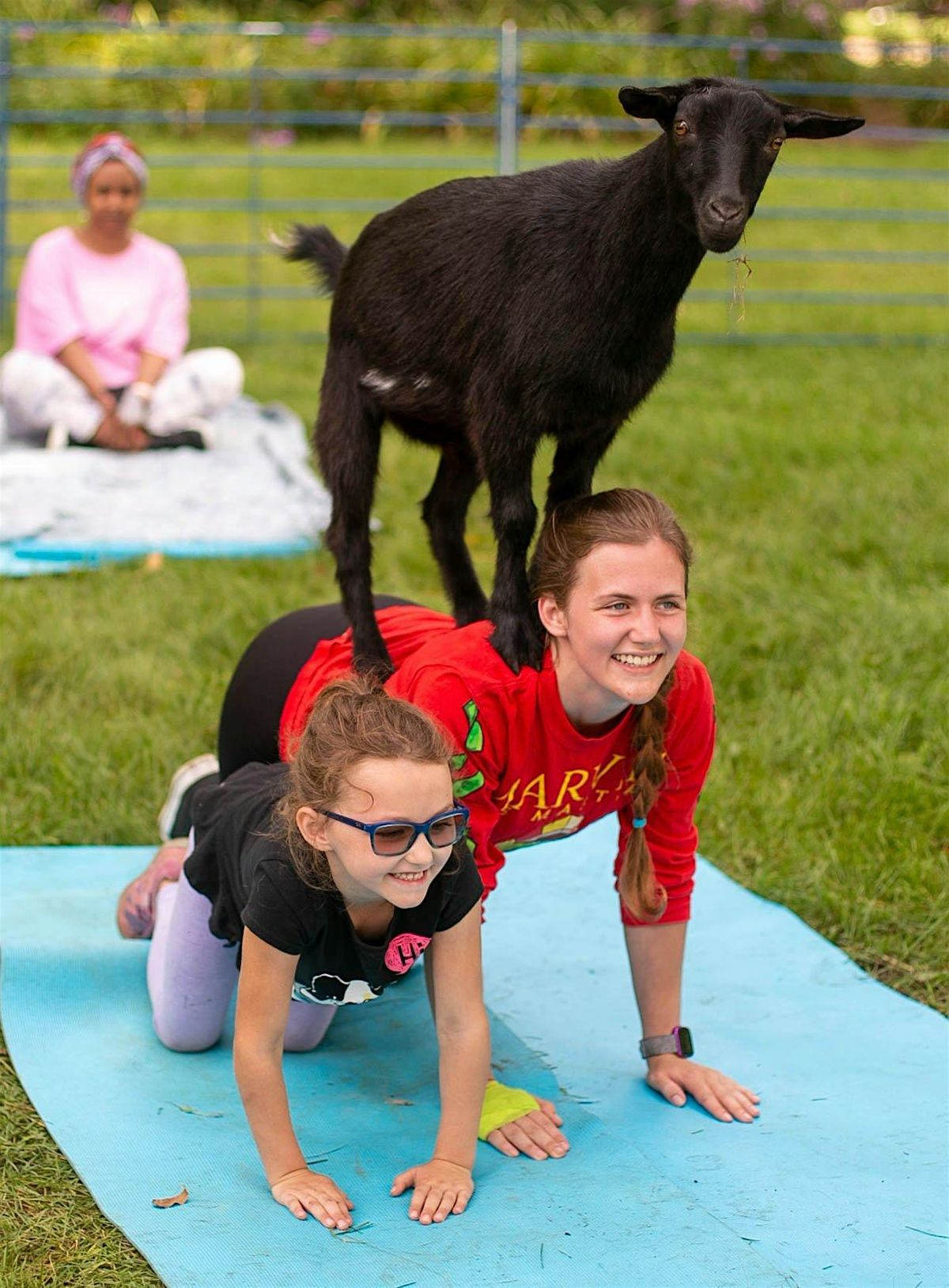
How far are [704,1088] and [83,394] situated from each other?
4612 millimetres

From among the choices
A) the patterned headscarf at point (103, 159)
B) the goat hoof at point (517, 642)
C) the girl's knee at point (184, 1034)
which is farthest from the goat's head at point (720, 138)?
the patterned headscarf at point (103, 159)

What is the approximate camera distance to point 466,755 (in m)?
2.59

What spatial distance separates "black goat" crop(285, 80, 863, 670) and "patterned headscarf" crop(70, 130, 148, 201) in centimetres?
421

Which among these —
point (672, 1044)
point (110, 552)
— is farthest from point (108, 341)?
point (672, 1044)

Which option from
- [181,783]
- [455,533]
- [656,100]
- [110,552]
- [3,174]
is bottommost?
[110,552]

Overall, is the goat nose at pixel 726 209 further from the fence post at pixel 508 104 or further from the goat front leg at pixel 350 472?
the fence post at pixel 508 104

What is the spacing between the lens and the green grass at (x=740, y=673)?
3471 millimetres

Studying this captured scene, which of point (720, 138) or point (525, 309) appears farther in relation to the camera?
point (525, 309)

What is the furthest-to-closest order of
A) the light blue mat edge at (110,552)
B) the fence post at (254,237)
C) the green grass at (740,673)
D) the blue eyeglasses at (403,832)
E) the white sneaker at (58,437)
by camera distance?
1. the fence post at (254,237)
2. the white sneaker at (58,437)
3. the light blue mat edge at (110,552)
4. the green grass at (740,673)
5. the blue eyeglasses at (403,832)

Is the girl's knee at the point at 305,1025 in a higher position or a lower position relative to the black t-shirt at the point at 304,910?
lower

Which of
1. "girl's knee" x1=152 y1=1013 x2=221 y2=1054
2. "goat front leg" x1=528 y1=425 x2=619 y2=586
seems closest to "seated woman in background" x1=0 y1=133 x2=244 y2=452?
"girl's knee" x1=152 y1=1013 x2=221 y2=1054

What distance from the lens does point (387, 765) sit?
91.7 inches

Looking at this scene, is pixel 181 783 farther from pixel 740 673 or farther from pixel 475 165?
pixel 475 165

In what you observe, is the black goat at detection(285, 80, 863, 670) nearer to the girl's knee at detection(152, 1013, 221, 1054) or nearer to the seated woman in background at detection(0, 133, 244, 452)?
the girl's knee at detection(152, 1013, 221, 1054)
